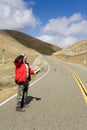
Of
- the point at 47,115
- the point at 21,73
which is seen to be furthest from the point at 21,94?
the point at 47,115

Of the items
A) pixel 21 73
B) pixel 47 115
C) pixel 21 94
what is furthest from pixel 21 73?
pixel 47 115

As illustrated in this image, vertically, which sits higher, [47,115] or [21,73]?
[21,73]

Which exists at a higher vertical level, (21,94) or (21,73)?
(21,73)

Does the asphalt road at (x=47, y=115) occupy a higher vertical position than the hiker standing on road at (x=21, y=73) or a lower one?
lower

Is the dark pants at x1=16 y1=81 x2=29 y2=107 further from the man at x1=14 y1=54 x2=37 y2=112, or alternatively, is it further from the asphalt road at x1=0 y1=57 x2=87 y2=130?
the asphalt road at x1=0 y1=57 x2=87 y2=130

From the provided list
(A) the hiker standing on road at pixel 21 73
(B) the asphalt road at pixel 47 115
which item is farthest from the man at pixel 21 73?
(B) the asphalt road at pixel 47 115

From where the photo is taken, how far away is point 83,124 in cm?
799

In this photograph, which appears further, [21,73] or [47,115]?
[21,73]

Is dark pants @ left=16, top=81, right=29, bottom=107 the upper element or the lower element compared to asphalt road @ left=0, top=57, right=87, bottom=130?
upper

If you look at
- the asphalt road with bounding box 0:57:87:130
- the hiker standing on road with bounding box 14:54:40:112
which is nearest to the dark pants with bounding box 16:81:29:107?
the hiker standing on road with bounding box 14:54:40:112

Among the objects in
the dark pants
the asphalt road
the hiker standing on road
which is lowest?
the asphalt road

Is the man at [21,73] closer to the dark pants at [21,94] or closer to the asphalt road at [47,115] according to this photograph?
the dark pants at [21,94]

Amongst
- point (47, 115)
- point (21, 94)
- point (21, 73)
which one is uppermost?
point (21, 73)

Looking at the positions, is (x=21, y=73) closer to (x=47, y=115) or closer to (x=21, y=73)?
(x=21, y=73)
